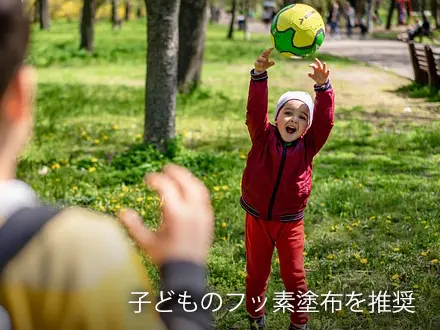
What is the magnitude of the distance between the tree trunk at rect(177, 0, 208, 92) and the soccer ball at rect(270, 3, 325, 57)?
7832 mm

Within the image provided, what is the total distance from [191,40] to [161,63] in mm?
5252

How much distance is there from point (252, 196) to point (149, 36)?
4410mm

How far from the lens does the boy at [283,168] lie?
398 centimetres

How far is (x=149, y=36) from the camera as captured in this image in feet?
26.2

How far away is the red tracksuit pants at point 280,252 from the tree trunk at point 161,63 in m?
4.02

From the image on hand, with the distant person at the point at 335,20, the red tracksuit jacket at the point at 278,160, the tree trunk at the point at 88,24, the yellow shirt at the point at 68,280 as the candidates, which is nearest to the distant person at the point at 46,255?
the yellow shirt at the point at 68,280

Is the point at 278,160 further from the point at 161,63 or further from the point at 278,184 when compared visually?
the point at 161,63

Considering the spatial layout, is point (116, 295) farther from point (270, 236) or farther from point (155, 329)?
point (270, 236)

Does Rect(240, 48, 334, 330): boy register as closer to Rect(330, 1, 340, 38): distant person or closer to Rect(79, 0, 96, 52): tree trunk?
Rect(79, 0, 96, 52): tree trunk

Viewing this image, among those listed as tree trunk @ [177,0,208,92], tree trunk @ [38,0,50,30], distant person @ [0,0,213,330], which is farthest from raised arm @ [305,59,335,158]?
tree trunk @ [38,0,50,30]

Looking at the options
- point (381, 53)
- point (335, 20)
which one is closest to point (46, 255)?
point (381, 53)

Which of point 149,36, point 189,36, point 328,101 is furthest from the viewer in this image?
point 189,36

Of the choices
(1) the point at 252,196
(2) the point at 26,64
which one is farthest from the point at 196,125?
(2) the point at 26,64

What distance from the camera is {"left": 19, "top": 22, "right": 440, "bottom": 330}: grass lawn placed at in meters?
4.86
